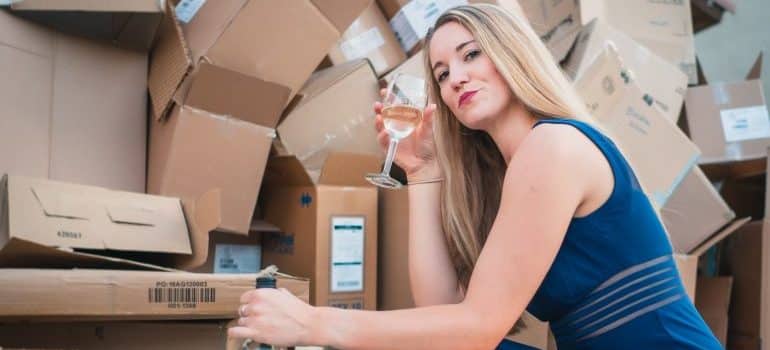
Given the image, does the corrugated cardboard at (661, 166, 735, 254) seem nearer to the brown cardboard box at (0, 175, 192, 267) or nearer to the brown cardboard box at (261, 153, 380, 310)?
the brown cardboard box at (261, 153, 380, 310)

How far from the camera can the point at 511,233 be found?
90 cm

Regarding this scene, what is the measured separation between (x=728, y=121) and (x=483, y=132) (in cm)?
152

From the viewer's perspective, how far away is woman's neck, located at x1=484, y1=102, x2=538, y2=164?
113 centimetres

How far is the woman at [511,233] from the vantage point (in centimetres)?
87

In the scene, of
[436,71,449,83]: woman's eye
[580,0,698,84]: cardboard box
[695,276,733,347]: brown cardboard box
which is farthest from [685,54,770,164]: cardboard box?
[436,71,449,83]: woman's eye

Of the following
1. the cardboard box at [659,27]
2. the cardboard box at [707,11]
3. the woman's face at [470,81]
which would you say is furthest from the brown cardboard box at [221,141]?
the cardboard box at [707,11]

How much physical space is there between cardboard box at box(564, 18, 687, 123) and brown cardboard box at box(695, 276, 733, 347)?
57cm

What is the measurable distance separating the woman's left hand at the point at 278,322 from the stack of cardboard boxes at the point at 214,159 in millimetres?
374

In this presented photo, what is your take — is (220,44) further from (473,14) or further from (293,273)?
(473,14)

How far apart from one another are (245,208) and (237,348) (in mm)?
762

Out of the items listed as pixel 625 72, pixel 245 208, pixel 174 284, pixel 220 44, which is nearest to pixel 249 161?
pixel 245 208

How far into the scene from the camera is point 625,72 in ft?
6.44

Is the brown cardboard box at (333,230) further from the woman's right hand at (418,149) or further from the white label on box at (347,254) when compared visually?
the woman's right hand at (418,149)

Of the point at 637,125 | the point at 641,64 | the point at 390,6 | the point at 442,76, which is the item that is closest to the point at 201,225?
the point at 442,76
